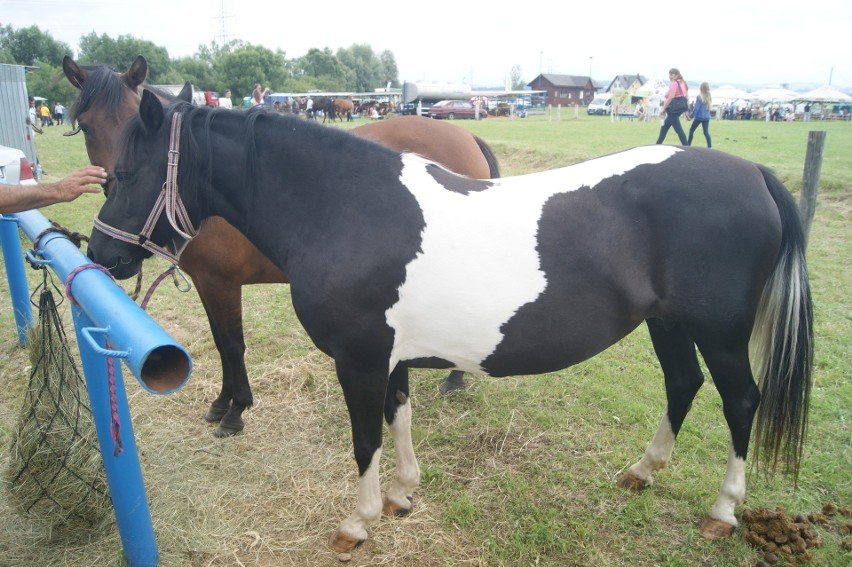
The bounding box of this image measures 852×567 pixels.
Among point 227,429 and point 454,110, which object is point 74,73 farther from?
point 454,110

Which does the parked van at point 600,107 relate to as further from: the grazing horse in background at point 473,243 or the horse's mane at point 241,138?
the horse's mane at point 241,138

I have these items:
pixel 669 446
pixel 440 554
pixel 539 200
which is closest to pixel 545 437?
pixel 669 446

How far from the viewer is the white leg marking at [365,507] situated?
271cm

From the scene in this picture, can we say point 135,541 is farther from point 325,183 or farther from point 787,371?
point 787,371

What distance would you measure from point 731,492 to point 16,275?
5476 mm

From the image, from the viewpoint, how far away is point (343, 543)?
2697mm

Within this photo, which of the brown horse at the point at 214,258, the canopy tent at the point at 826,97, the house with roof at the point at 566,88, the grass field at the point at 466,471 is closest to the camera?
the grass field at the point at 466,471

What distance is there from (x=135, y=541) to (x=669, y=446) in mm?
2746

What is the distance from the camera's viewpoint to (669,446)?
304cm

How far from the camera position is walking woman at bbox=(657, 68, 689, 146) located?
1123 cm

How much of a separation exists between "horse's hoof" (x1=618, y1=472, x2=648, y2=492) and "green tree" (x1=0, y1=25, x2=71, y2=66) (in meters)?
79.1

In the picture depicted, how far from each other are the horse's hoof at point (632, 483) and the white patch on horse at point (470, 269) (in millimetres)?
1388

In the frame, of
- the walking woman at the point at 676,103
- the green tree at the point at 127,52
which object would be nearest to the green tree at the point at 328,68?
the green tree at the point at 127,52

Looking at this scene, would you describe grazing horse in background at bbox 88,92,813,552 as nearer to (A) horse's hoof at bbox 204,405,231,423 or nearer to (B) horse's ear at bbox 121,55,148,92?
(A) horse's hoof at bbox 204,405,231,423
